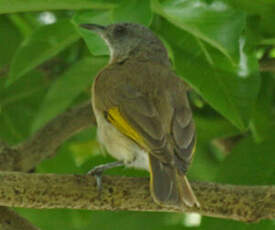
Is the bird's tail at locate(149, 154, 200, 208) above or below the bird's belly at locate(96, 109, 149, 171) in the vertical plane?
above

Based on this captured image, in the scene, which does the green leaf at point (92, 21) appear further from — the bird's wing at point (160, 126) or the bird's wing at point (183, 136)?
the bird's wing at point (183, 136)

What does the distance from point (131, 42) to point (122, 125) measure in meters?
1.16

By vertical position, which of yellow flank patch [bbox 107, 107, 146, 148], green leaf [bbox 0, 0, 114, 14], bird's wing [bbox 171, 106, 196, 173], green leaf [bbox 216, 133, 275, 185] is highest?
green leaf [bbox 0, 0, 114, 14]

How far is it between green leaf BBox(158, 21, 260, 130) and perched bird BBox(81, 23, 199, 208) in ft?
0.54

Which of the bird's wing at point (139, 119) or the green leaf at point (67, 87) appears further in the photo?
the green leaf at point (67, 87)

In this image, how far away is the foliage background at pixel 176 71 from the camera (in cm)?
271

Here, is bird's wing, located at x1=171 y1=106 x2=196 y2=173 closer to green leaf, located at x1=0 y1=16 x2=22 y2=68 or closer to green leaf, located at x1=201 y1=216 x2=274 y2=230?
green leaf, located at x1=201 y1=216 x2=274 y2=230

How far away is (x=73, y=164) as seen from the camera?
3.61 meters

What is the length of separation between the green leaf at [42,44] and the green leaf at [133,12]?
1.46 feet

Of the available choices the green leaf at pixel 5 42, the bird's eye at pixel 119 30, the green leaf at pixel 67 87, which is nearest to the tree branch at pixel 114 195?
the green leaf at pixel 67 87

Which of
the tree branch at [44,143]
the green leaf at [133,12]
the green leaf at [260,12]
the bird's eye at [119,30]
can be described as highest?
the green leaf at [133,12]

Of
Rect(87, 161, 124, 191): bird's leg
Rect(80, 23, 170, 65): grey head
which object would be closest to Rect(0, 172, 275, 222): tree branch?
Rect(87, 161, 124, 191): bird's leg

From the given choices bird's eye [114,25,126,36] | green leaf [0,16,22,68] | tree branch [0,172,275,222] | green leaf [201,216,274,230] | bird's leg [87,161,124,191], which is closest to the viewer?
tree branch [0,172,275,222]

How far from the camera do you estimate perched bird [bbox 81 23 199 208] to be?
2635mm
